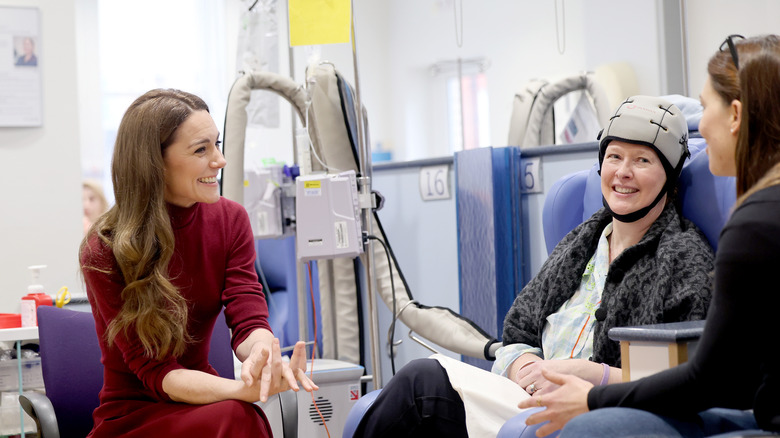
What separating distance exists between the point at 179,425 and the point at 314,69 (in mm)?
1680

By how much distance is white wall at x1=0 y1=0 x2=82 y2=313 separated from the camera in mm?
3143

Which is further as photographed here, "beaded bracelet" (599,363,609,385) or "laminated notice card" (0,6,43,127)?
"laminated notice card" (0,6,43,127)

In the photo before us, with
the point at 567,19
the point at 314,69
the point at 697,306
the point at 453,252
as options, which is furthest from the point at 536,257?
the point at 567,19

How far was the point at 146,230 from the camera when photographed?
5.70 feet

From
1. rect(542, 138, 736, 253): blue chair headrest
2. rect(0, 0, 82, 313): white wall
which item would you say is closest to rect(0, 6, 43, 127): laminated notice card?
rect(0, 0, 82, 313): white wall

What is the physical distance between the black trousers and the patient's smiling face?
0.55 metres

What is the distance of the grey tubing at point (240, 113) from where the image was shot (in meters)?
2.90

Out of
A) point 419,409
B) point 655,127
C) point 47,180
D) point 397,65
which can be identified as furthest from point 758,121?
point 397,65

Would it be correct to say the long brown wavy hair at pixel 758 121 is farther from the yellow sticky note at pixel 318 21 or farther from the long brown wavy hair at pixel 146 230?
the yellow sticky note at pixel 318 21

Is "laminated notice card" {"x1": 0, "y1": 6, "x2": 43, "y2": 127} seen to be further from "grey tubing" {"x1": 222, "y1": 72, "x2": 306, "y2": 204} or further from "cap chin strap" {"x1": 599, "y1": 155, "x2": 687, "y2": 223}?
"cap chin strap" {"x1": 599, "y1": 155, "x2": 687, "y2": 223}

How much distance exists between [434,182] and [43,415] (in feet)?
6.47

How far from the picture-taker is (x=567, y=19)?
20.7ft

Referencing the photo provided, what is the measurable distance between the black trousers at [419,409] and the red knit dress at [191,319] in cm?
24

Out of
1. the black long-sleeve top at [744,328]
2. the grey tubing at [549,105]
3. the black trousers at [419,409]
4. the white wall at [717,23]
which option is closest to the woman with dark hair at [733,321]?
the black long-sleeve top at [744,328]
